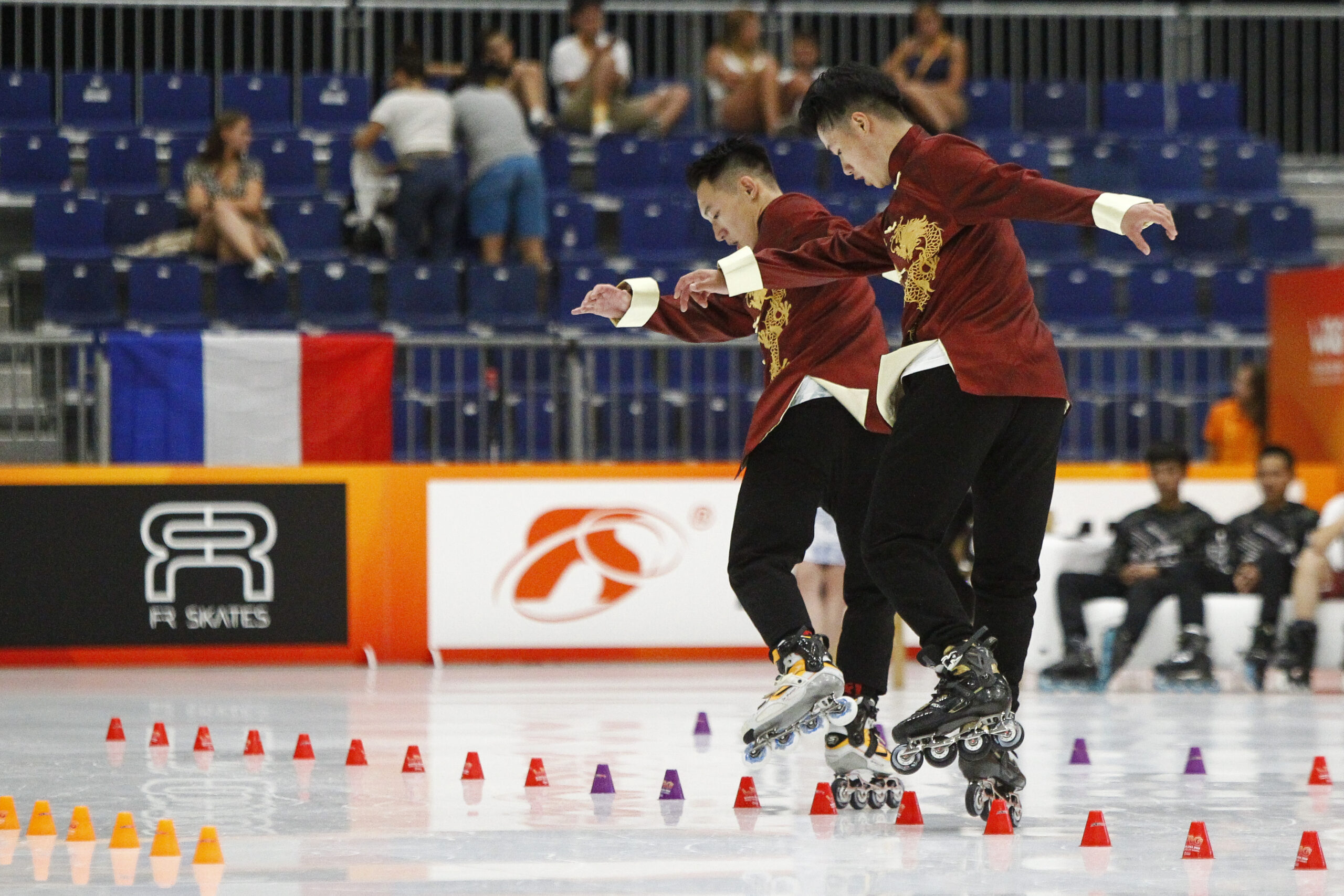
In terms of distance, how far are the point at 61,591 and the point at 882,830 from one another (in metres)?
7.10

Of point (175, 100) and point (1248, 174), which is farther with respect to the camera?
point (1248, 174)

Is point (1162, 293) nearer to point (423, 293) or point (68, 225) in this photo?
point (423, 293)

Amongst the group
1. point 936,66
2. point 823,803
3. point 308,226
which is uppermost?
point 936,66

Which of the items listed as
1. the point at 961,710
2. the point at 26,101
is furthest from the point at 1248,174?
the point at 961,710

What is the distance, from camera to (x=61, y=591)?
10.5 metres

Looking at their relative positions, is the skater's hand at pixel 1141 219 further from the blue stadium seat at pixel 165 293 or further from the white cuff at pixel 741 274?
the blue stadium seat at pixel 165 293

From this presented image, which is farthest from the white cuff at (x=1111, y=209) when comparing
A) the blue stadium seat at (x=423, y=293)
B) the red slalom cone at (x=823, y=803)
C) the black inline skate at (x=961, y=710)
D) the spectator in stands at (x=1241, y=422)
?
the blue stadium seat at (x=423, y=293)

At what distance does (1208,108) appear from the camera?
15484mm

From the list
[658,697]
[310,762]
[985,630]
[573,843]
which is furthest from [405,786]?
[658,697]

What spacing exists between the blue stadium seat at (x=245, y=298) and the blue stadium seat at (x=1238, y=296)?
6.50 m

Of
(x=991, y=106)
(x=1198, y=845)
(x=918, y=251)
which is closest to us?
(x=1198, y=845)

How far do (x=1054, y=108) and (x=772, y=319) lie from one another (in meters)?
10.8

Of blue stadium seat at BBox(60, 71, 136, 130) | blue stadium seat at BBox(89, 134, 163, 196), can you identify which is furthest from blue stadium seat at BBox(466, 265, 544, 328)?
blue stadium seat at BBox(60, 71, 136, 130)

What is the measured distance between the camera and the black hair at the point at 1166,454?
987 cm
